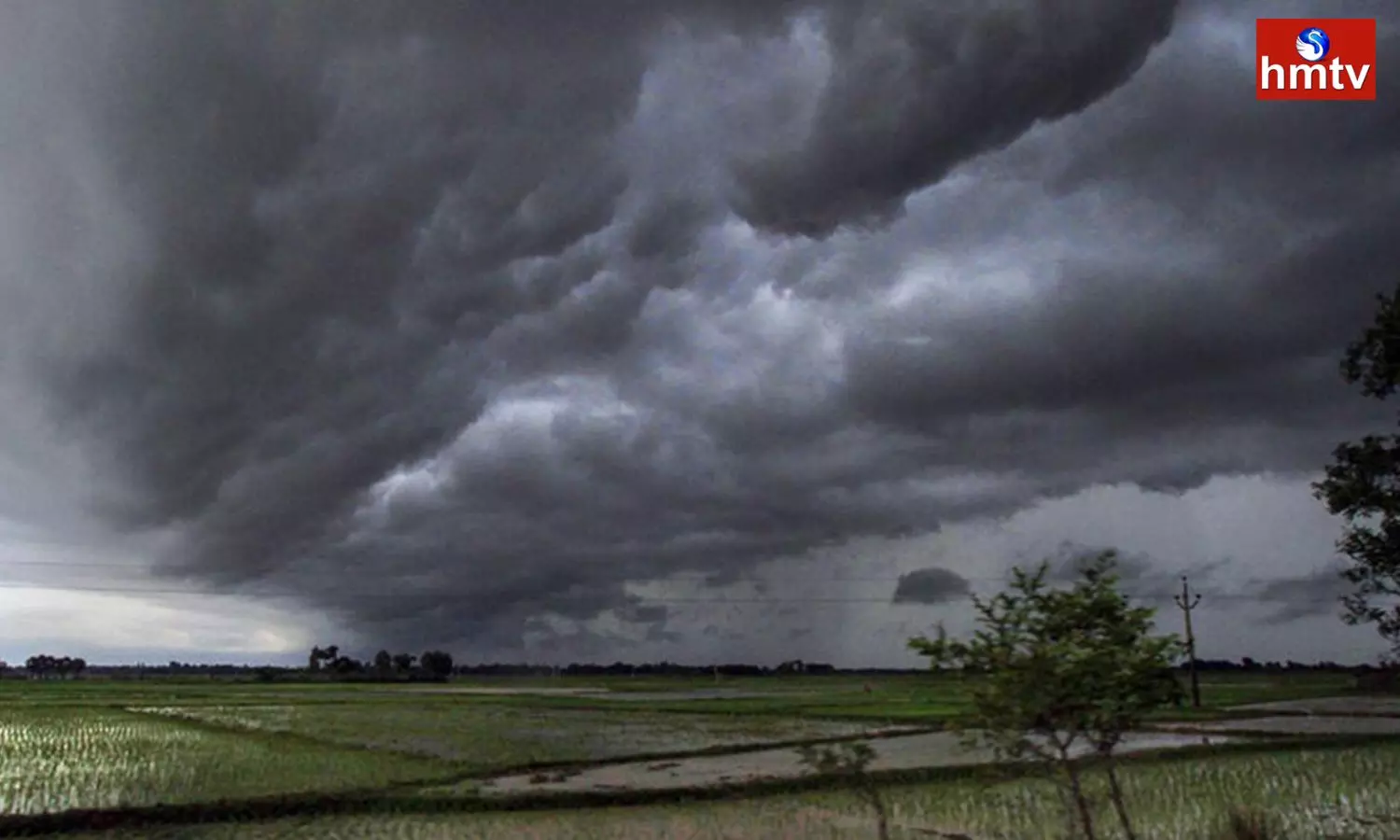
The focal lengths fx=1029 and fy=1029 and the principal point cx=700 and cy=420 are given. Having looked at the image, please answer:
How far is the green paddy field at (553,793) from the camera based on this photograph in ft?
55.9

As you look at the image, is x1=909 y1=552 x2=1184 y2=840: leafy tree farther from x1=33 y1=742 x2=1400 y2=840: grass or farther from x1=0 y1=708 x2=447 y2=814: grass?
x1=0 y1=708 x2=447 y2=814: grass

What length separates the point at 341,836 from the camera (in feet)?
56.0

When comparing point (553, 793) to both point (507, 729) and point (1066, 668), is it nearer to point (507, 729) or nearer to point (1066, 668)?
point (1066, 668)

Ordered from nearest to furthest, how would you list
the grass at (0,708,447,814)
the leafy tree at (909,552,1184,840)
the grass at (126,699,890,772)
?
the leafy tree at (909,552,1184,840)
the grass at (0,708,447,814)
the grass at (126,699,890,772)

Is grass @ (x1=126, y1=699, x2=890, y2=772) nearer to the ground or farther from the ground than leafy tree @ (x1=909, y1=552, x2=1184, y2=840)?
nearer to the ground

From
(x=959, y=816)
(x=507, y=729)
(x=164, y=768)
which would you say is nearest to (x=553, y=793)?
(x=959, y=816)

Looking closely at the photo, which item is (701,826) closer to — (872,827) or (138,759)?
(872,827)

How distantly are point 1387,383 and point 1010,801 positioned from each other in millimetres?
12783

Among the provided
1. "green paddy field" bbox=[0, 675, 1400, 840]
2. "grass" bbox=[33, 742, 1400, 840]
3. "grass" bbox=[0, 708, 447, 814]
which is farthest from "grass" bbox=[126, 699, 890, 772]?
"grass" bbox=[33, 742, 1400, 840]

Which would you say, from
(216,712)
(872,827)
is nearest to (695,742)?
(872,827)

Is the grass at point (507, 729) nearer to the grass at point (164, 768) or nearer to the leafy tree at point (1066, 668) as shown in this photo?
the grass at point (164, 768)

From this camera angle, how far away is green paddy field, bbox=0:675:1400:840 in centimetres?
1703

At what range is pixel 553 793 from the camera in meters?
21.2

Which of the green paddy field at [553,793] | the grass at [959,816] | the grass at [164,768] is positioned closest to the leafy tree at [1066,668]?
the green paddy field at [553,793]
